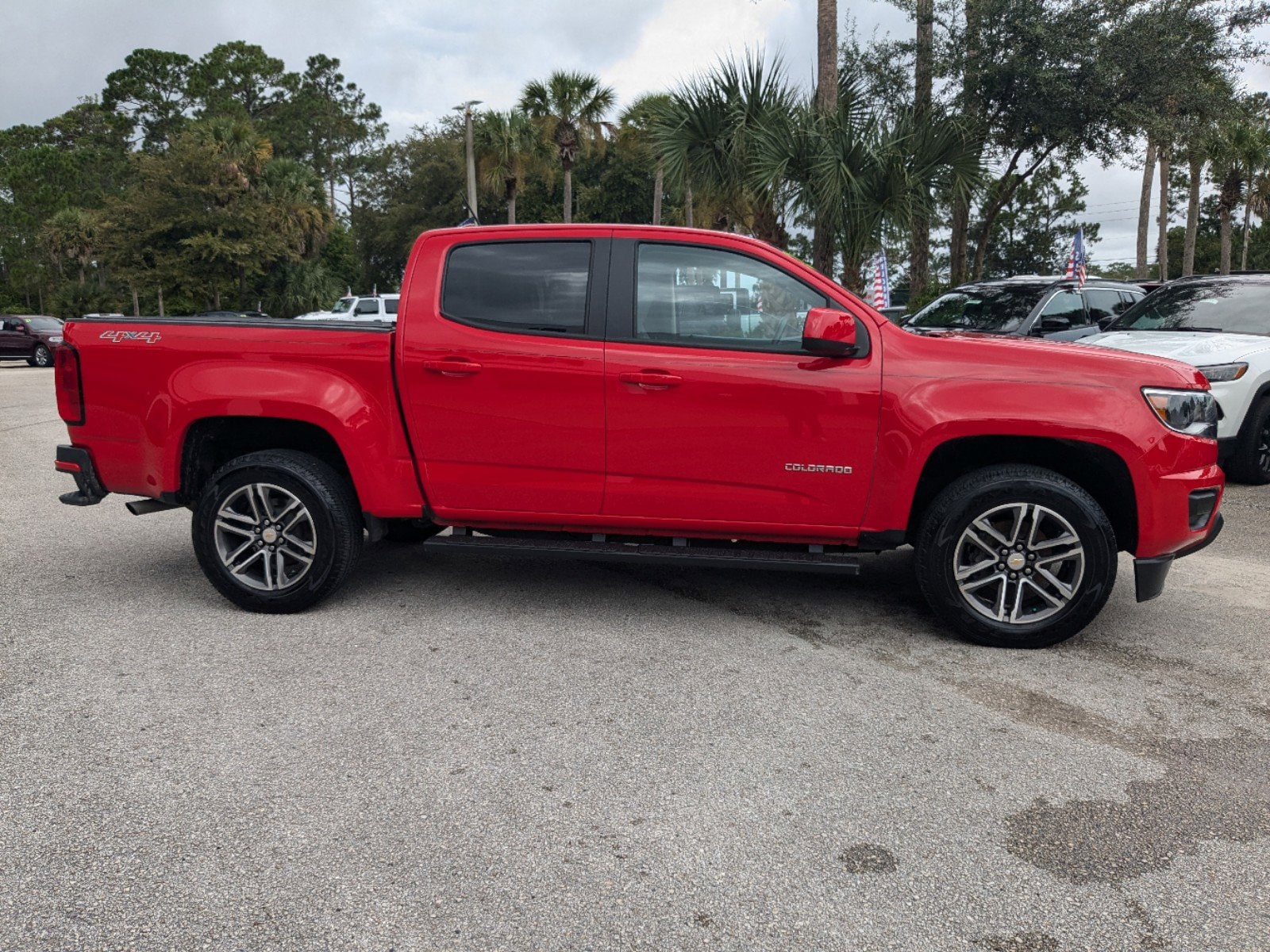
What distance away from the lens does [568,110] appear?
3494cm

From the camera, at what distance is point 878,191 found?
1411cm

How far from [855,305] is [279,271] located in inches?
1890

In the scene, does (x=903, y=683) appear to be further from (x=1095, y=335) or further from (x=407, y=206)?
(x=407, y=206)

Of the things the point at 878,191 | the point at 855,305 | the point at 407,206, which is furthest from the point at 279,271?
the point at 855,305

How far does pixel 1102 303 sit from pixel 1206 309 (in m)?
2.79

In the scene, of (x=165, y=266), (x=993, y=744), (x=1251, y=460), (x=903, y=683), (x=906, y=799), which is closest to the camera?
(x=906, y=799)

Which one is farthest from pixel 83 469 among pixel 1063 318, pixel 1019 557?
Answer: pixel 1063 318

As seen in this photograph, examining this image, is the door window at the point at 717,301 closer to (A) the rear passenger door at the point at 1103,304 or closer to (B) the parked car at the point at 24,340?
(A) the rear passenger door at the point at 1103,304

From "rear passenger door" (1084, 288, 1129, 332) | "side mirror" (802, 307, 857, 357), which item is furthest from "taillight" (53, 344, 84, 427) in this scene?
"rear passenger door" (1084, 288, 1129, 332)

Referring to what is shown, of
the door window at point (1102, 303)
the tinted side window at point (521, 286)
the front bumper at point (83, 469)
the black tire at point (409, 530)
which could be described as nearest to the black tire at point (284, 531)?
the black tire at point (409, 530)

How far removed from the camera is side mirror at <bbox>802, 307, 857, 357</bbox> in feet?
13.7

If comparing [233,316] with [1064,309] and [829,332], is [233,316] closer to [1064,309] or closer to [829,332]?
[1064,309]

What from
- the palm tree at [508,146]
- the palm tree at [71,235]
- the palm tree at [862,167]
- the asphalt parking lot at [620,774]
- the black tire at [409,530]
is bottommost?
the asphalt parking lot at [620,774]

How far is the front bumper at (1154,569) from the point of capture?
174 inches
